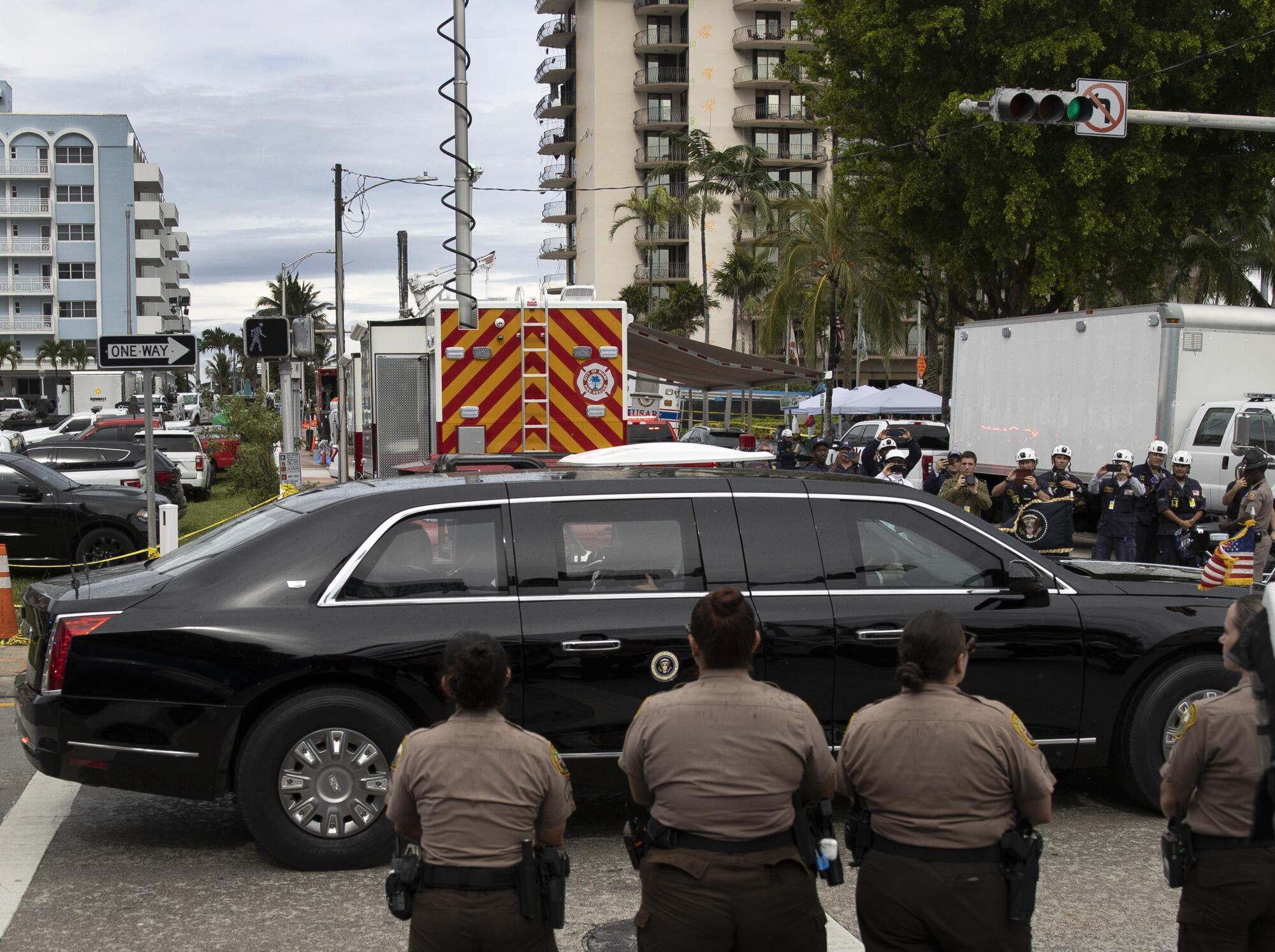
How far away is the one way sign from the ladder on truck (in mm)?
3071

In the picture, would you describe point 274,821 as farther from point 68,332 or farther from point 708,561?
point 68,332

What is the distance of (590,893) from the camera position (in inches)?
210

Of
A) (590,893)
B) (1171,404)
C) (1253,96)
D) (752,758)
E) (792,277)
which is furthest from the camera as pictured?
(792,277)

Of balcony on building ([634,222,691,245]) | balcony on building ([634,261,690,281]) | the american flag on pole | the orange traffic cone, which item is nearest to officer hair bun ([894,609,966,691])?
the american flag on pole

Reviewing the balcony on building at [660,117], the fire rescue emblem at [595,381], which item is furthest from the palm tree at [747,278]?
the fire rescue emblem at [595,381]

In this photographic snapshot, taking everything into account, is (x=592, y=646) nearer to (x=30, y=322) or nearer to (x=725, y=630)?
(x=725, y=630)

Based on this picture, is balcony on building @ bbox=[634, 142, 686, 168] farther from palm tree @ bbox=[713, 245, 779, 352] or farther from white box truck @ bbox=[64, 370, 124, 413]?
white box truck @ bbox=[64, 370, 124, 413]

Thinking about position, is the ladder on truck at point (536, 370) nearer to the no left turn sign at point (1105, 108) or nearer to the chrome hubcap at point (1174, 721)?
the no left turn sign at point (1105, 108)

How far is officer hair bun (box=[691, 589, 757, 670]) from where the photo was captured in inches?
134

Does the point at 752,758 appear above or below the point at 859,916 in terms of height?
above

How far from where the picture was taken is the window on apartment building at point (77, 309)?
8881 centimetres

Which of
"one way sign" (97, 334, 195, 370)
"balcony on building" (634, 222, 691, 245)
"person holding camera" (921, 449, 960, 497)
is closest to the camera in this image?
"one way sign" (97, 334, 195, 370)

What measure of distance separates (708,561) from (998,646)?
135cm

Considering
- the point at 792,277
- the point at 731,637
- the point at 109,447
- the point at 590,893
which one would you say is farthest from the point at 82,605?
the point at 792,277
